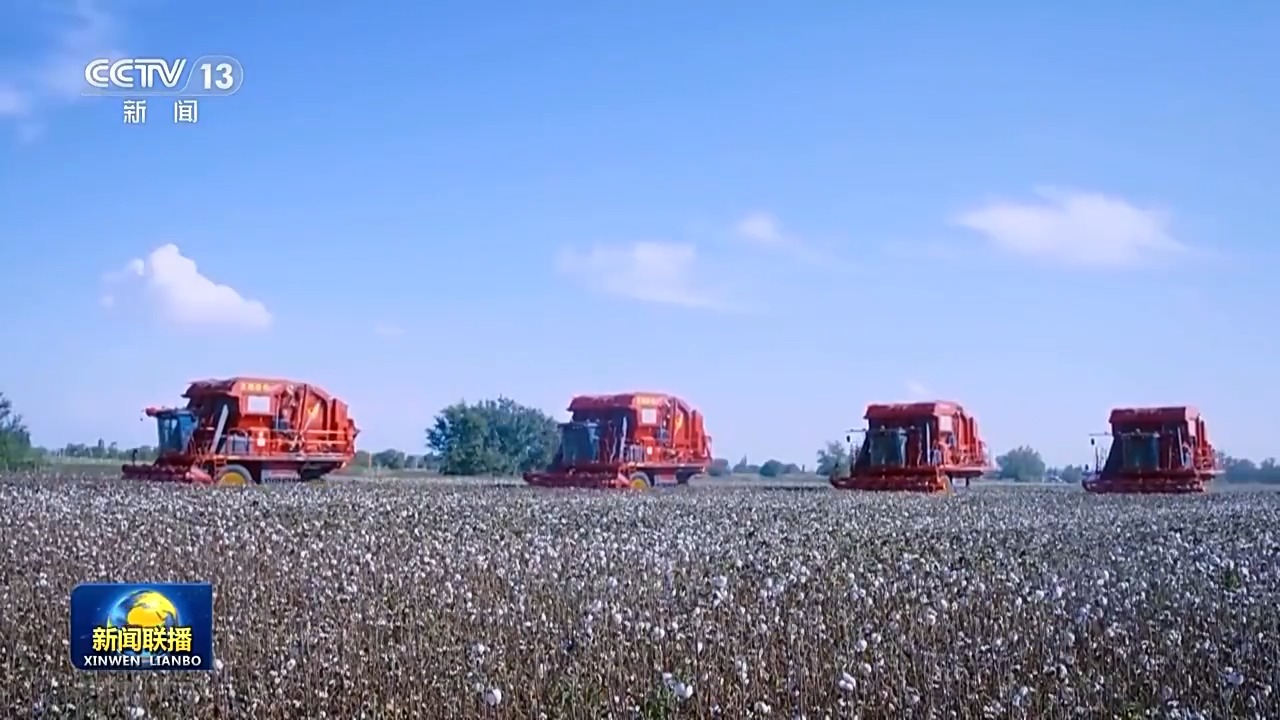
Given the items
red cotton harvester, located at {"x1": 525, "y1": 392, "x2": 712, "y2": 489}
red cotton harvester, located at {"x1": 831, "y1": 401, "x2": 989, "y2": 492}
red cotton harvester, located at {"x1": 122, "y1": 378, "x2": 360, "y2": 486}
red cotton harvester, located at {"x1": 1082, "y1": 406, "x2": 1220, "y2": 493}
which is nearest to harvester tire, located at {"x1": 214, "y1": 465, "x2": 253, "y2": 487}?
red cotton harvester, located at {"x1": 122, "y1": 378, "x2": 360, "y2": 486}

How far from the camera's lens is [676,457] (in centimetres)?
4197

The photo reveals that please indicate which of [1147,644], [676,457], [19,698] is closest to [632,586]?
[1147,644]

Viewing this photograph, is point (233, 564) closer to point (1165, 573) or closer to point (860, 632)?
point (860, 632)

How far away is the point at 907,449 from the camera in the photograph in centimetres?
3828

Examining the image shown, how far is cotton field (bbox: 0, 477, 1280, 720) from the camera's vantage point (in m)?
6.64

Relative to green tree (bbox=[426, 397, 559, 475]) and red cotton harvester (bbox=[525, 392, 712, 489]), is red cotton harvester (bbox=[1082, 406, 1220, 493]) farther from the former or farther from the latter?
green tree (bbox=[426, 397, 559, 475])

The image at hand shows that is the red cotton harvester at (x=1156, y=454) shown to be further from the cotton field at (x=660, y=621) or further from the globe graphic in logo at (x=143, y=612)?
the globe graphic in logo at (x=143, y=612)

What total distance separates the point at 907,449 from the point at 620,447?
8648 millimetres

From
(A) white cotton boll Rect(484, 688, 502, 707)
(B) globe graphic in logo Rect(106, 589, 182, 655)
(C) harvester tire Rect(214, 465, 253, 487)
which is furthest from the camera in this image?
(C) harvester tire Rect(214, 465, 253, 487)

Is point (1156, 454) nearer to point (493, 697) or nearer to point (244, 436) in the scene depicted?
point (244, 436)

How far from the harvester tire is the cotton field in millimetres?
14960

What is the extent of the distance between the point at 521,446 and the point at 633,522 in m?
49.5

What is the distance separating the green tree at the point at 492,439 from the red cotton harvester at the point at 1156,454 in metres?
28.9

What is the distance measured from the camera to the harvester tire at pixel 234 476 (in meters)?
30.7
